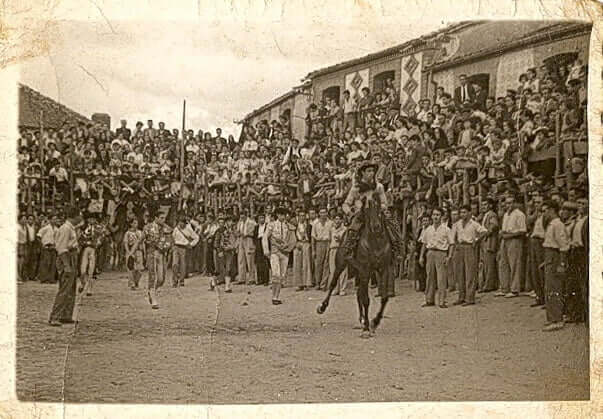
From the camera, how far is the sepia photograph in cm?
552

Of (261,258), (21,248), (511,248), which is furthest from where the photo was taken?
(261,258)

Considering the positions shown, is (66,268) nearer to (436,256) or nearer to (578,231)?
(436,256)

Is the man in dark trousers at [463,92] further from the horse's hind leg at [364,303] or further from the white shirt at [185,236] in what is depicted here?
the white shirt at [185,236]

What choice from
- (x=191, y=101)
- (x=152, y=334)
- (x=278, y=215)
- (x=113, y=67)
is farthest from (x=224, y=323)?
(x=113, y=67)

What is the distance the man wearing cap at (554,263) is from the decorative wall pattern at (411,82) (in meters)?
1.25

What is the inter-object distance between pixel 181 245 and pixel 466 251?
2.13m

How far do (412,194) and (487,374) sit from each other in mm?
1418

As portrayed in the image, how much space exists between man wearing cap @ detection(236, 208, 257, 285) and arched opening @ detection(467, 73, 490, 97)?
6.44 feet

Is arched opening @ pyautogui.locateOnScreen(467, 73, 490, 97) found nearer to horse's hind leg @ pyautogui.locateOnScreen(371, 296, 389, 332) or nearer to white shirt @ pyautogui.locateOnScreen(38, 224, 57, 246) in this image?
horse's hind leg @ pyautogui.locateOnScreen(371, 296, 389, 332)

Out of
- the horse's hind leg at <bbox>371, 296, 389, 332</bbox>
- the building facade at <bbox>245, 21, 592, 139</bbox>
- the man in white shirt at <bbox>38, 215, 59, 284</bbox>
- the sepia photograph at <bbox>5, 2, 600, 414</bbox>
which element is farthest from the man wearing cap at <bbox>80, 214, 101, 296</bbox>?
the horse's hind leg at <bbox>371, 296, 389, 332</bbox>

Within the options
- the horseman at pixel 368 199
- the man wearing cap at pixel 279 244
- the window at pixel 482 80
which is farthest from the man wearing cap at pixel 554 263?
the man wearing cap at pixel 279 244

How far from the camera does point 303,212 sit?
229 inches

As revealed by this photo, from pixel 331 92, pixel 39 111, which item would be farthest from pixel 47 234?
pixel 331 92

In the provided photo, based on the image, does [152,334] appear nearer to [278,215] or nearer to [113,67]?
[278,215]
